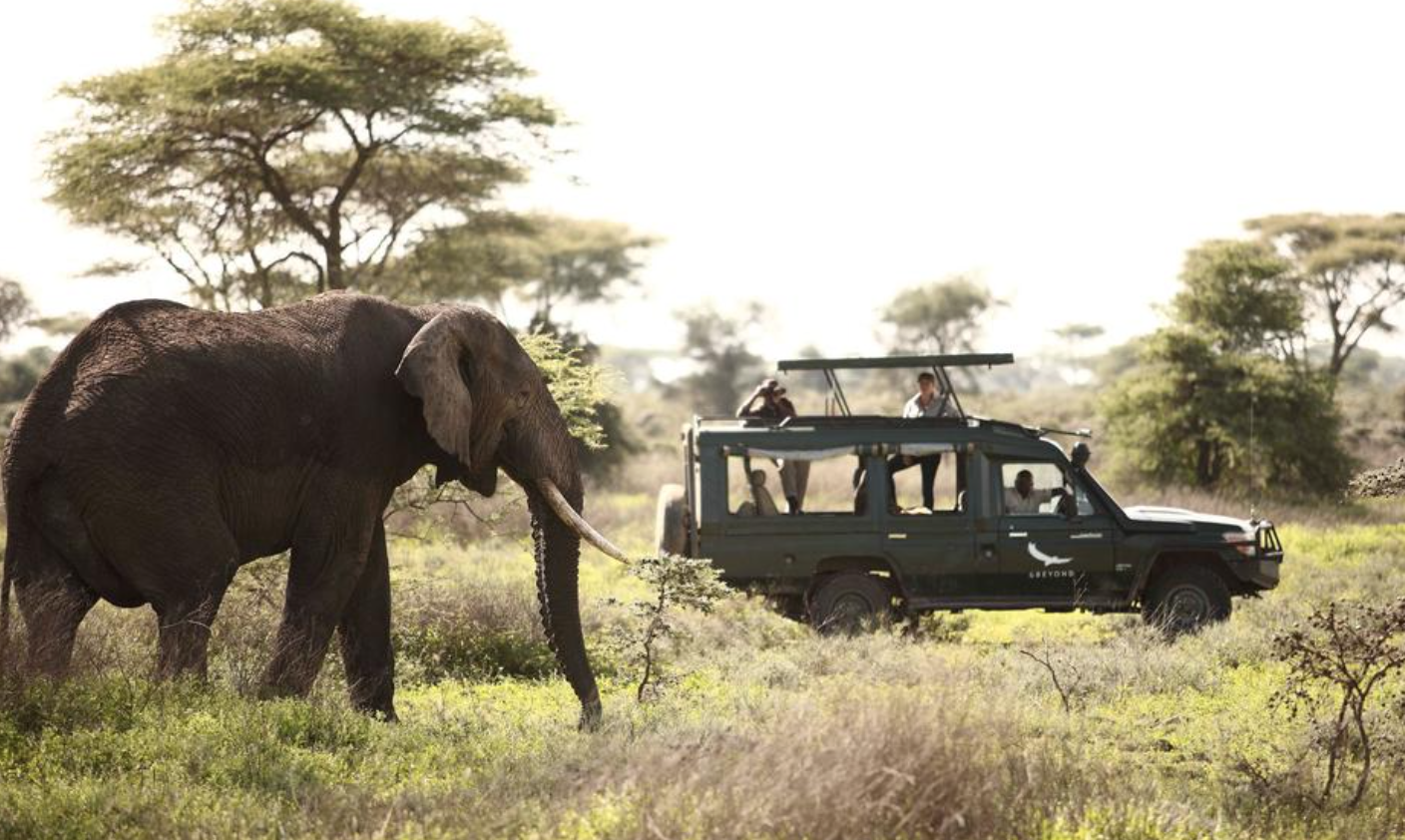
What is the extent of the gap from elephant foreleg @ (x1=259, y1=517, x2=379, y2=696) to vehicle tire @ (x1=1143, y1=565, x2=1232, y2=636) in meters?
7.84

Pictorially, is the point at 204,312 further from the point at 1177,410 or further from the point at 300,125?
the point at 1177,410

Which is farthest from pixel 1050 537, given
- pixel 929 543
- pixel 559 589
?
pixel 559 589

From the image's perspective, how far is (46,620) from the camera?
9070mm

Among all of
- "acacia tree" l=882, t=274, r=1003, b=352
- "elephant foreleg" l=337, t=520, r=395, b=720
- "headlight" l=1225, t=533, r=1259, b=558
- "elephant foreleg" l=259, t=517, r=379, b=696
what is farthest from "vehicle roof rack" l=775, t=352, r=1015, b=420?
"acacia tree" l=882, t=274, r=1003, b=352

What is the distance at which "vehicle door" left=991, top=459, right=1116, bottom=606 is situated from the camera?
1462 centimetres

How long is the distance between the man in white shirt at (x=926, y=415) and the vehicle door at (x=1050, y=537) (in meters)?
0.68

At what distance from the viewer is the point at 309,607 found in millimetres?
9602

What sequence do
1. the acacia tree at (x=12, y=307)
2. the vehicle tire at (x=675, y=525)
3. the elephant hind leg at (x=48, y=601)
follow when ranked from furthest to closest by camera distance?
the acacia tree at (x=12, y=307) < the vehicle tire at (x=675, y=525) < the elephant hind leg at (x=48, y=601)

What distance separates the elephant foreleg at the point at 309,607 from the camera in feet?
31.5

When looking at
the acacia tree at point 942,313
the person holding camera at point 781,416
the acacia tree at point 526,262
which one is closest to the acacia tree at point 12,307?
the acacia tree at point 526,262

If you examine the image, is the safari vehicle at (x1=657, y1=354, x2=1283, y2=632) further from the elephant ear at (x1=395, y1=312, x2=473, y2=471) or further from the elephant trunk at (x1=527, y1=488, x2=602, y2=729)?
the elephant ear at (x1=395, y1=312, x2=473, y2=471)

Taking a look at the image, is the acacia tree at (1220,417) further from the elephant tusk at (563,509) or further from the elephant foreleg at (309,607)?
the elephant foreleg at (309,607)

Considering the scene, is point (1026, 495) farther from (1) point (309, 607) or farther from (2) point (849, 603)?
(1) point (309, 607)

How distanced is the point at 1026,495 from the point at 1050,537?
1.33ft
